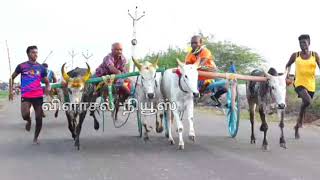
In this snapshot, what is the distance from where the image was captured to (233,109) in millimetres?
11961

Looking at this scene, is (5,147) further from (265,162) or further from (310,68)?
(310,68)

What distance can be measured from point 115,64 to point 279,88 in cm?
402

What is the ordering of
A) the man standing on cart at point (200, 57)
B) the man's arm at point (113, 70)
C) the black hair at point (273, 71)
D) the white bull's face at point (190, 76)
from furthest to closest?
1. the man's arm at point (113, 70)
2. the man standing on cart at point (200, 57)
3. the black hair at point (273, 71)
4. the white bull's face at point (190, 76)

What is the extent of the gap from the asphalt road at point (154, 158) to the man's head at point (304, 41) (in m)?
2.10

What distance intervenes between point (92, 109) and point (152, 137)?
1884 millimetres

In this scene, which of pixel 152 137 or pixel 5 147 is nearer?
pixel 5 147

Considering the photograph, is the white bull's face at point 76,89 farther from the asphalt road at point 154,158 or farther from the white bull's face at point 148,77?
the white bull's face at point 148,77

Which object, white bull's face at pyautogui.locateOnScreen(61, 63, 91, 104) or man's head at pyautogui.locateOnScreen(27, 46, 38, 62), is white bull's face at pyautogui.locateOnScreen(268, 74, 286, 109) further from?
man's head at pyautogui.locateOnScreen(27, 46, 38, 62)

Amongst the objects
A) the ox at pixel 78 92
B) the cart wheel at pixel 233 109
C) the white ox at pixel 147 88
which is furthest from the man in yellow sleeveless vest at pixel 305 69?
the ox at pixel 78 92

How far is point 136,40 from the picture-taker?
38.2 m

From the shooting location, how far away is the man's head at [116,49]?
465 inches

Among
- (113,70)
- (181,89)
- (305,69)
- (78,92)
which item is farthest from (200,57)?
(78,92)

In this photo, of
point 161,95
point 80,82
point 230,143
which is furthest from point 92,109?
point 230,143

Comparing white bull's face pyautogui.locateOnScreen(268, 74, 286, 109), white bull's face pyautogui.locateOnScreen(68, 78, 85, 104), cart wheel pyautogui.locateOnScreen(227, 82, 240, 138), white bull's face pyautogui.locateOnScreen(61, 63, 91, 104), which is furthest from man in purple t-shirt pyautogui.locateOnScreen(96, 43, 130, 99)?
white bull's face pyautogui.locateOnScreen(268, 74, 286, 109)
